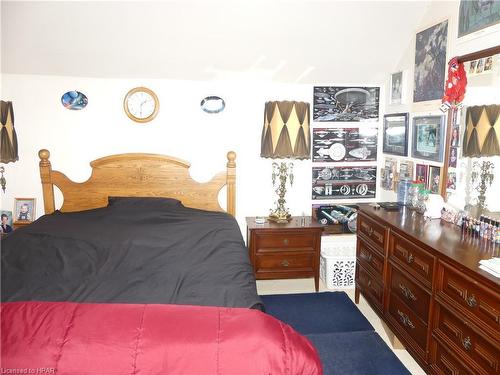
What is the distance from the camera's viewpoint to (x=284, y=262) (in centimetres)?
385

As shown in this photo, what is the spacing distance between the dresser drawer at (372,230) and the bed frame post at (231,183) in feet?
4.21

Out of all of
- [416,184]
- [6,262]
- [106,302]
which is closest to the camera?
[106,302]

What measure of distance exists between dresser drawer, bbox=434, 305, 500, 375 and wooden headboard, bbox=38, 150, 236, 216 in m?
2.35

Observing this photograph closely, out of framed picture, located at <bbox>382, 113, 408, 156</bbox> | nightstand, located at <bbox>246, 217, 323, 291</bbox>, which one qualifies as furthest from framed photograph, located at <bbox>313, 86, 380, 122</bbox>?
nightstand, located at <bbox>246, 217, 323, 291</bbox>

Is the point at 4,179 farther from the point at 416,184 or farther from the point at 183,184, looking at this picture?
the point at 416,184

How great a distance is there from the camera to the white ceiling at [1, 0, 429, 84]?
337cm

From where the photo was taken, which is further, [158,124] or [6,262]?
[158,124]

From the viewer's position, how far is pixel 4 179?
393 cm

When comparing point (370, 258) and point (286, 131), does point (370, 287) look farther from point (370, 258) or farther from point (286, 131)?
point (286, 131)

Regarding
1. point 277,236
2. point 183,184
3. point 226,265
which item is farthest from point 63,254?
point 277,236

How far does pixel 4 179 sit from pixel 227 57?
2.48 meters

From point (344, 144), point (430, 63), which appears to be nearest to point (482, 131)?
point (430, 63)

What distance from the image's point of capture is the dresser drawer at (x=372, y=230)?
3.01 m

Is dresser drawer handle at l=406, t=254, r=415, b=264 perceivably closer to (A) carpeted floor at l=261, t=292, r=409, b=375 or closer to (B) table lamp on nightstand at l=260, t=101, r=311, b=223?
(A) carpeted floor at l=261, t=292, r=409, b=375
